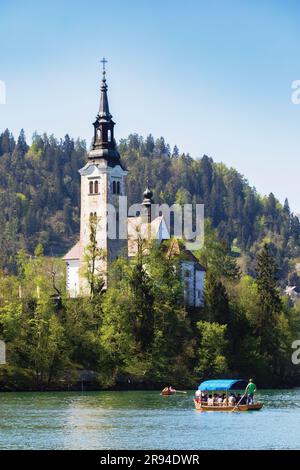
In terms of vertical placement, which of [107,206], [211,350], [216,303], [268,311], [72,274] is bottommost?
[211,350]

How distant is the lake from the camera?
59219mm

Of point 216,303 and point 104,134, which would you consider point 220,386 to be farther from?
point 104,134

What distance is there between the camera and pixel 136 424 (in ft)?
224

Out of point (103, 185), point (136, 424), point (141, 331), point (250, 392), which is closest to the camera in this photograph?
point (136, 424)

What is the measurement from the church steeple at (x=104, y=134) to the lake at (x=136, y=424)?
155 feet

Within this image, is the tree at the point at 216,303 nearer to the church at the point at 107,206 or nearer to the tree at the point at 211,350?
the tree at the point at 211,350

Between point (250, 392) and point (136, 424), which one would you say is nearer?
point (136, 424)

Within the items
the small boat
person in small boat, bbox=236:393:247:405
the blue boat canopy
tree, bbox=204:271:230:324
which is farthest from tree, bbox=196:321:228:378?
person in small boat, bbox=236:393:247:405

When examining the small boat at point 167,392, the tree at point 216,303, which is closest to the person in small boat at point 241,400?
the small boat at point 167,392

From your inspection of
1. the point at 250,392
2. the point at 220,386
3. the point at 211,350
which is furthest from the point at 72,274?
the point at 250,392

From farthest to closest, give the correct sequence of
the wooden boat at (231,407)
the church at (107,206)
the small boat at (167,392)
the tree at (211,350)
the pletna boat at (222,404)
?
the church at (107,206) → the tree at (211,350) → the small boat at (167,392) → the pletna boat at (222,404) → the wooden boat at (231,407)

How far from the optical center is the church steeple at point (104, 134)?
132 metres

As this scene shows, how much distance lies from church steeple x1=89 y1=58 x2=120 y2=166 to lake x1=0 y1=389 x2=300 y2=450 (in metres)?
47.1

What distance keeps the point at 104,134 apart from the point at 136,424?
68512 millimetres
